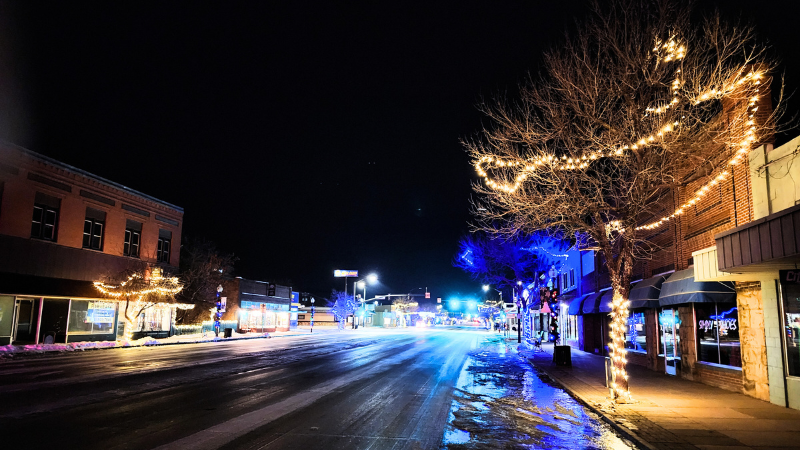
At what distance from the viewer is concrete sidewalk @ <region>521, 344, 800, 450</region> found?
8.00 meters

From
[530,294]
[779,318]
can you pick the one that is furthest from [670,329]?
[530,294]

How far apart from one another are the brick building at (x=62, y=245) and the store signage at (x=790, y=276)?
3149 cm

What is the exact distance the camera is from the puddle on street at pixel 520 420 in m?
8.04

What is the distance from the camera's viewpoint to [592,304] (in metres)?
26.4

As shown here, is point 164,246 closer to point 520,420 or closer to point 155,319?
point 155,319

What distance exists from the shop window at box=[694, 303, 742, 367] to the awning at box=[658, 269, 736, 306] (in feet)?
2.55

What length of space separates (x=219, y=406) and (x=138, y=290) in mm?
24338

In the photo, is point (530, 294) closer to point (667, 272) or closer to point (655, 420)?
point (667, 272)

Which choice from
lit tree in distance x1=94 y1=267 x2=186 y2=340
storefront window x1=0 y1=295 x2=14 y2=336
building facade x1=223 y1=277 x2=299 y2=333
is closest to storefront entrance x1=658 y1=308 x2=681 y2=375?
lit tree in distance x1=94 y1=267 x2=186 y2=340

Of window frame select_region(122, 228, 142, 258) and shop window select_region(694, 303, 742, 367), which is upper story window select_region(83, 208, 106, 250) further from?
shop window select_region(694, 303, 742, 367)

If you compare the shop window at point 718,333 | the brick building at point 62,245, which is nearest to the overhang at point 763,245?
the shop window at point 718,333

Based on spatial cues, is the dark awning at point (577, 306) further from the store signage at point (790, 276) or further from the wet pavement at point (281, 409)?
the store signage at point (790, 276)

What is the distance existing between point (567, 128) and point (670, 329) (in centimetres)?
978

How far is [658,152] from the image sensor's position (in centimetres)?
1230
